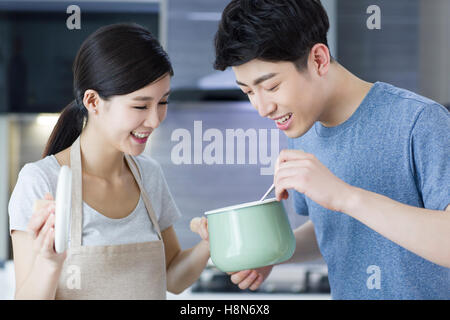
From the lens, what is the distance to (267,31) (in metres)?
0.55

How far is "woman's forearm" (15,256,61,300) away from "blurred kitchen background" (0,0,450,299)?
22 cm

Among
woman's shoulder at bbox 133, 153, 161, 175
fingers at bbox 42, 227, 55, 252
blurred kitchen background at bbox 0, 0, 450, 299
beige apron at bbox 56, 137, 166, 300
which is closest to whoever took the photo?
fingers at bbox 42, 227, 55, 252

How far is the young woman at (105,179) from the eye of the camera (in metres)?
0.54

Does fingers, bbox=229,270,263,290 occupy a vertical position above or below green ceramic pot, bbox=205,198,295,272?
below

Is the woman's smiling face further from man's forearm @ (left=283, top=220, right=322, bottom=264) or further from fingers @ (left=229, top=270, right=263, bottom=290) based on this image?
man's forearm @ (left=283, top=220, right=322, bottom=264)

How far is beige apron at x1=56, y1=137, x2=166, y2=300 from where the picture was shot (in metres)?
0.55

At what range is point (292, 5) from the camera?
563 millimetres

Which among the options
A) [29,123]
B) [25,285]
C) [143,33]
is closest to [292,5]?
[143,33]

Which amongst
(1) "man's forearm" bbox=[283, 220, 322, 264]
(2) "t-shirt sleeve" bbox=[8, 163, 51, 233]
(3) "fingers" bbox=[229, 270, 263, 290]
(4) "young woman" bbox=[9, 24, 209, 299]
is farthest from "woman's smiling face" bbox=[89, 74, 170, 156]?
(1) "man's forearm" bbox=[283, 220, 322, 264]

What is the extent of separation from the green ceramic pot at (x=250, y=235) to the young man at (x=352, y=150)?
0.03m

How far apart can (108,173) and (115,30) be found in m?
0.18
